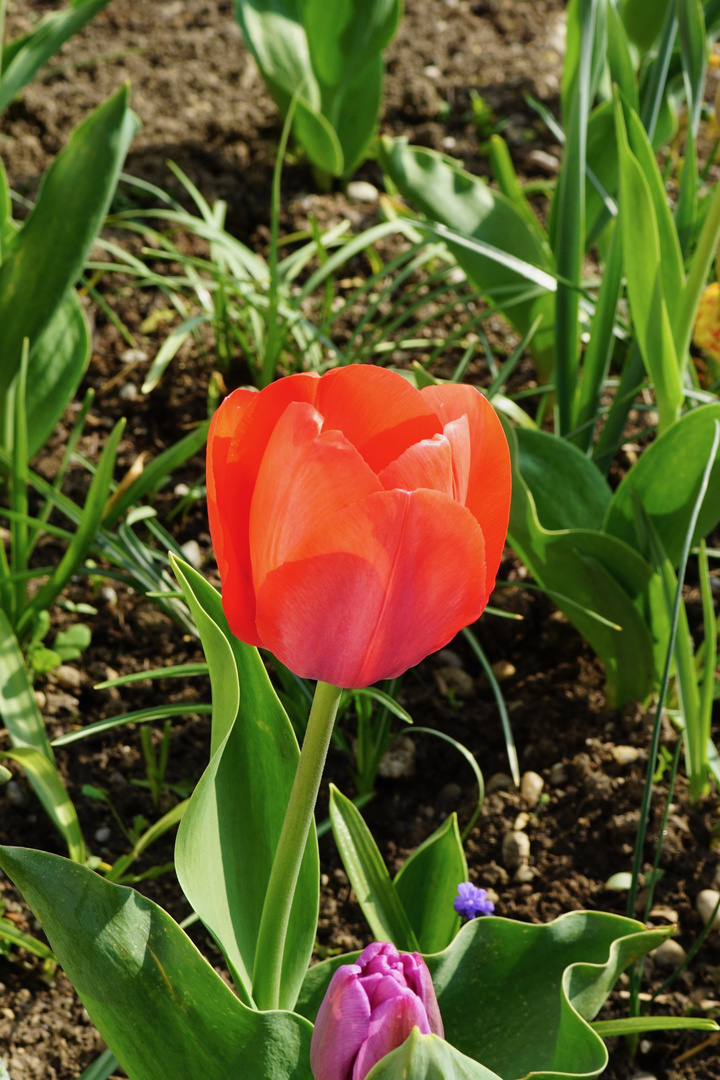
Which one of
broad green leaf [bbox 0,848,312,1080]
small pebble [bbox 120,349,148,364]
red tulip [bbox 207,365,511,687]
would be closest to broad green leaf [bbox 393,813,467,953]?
broad green leaf [bbox 0,848,312,1080]

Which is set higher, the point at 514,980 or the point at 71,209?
the point at 71,209

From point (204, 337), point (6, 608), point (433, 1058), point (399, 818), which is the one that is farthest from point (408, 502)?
point (204, 337)

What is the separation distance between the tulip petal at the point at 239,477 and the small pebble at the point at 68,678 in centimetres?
88

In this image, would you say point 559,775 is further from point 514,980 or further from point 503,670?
point 514,980

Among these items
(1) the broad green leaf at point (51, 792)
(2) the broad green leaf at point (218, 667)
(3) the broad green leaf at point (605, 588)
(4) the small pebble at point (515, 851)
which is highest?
(2) the broad green leaf at point (218, 667)

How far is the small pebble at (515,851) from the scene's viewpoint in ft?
3.95

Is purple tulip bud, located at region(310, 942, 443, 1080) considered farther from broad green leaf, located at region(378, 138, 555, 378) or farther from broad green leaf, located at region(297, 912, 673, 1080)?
broad green leaf, located at region(378, 138, 555, 378)

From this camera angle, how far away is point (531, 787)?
1.27 metres

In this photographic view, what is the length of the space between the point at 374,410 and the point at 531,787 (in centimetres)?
84

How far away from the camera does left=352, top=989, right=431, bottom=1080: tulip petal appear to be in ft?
1.95

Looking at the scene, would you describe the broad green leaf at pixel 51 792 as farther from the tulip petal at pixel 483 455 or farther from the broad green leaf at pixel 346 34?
the broad green leaf at pixel 346 34

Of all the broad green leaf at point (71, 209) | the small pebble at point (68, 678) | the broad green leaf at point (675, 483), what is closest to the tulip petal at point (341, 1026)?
the broad green leaf at point (675, 483)

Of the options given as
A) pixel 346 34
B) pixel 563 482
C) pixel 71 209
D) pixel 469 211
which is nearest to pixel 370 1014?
pixel 563 482

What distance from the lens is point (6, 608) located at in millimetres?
1315
